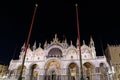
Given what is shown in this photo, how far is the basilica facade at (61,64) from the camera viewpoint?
34156 millimetres

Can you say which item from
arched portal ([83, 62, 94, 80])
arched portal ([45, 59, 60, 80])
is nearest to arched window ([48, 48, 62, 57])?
arched portal ([45, 59, 60, 80])

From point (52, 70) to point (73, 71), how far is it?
6.09 meters

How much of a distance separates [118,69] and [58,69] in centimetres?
1763

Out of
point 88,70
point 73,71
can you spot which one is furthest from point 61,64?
point 88,70

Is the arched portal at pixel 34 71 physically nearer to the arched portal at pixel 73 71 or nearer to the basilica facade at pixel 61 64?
the basilica facade at pixel 61 64

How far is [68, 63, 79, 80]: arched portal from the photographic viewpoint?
35031mm

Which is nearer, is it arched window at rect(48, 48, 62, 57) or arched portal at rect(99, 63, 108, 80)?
arched portal at rect(99, 63, 108, 80)

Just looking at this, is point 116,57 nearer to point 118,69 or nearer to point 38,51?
point 118,69

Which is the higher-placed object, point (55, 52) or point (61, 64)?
point (55, 52)

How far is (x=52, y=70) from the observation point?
37344 mm

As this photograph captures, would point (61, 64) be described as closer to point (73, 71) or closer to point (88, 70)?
point (73, 71)

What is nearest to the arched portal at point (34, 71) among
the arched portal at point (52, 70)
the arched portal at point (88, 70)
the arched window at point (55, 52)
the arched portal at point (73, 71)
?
the arched portal at point (52, 70)

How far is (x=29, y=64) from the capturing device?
123 ft

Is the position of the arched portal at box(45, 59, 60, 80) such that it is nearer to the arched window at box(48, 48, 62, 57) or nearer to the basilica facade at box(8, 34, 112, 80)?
the basilica facade at box(8, 34, 112, 80)
